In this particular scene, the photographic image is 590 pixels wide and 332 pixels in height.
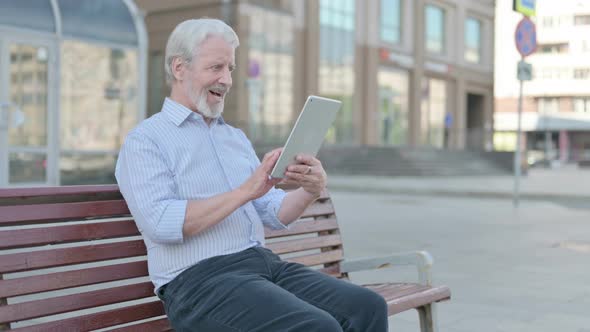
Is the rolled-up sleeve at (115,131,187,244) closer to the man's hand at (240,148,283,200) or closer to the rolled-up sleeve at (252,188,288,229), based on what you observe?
the man's hand at (240,148,283,200)

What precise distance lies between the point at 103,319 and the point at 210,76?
94 cm

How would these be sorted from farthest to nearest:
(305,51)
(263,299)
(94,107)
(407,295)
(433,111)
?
(433,111) → (305,51) → (94,107) → (407,295) → (263,299)

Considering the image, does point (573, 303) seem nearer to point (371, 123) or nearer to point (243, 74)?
point (243, 74)

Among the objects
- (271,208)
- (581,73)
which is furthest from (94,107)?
(581,73)

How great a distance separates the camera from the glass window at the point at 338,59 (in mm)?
36844

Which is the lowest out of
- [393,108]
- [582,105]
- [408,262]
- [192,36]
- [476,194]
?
[476,194]

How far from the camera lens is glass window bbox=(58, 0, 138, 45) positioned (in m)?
12.4

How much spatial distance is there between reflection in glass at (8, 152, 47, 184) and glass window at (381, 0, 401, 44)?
3097 centimetres

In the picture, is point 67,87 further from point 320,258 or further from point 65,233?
point 65,233

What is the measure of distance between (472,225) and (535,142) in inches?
3019

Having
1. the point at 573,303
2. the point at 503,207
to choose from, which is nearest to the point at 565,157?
the point at 503,207

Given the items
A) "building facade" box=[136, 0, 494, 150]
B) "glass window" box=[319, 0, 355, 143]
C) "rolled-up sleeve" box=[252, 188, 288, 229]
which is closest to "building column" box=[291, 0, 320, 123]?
"building facade" box=[136, 0, 494, 150]

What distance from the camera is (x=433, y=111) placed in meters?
46.5

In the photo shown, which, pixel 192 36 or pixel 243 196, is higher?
pixel 192 36
